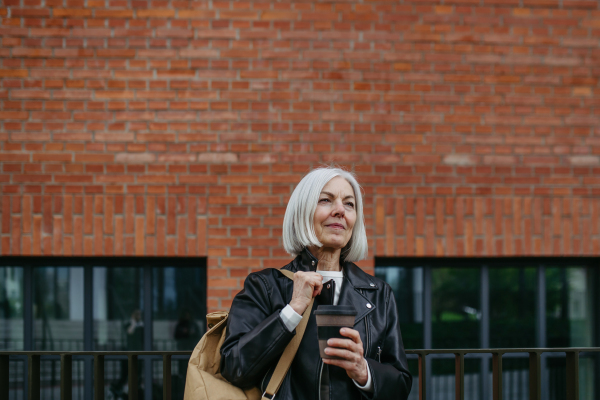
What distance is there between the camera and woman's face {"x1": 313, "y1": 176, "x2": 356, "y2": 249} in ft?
6.24

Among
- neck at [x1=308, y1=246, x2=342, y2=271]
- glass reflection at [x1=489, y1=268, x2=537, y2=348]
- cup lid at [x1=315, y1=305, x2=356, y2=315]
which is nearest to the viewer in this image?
cup lid at [x1=315, y1=305, x2=356, y2=315]

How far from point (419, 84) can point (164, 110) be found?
2.07 meters

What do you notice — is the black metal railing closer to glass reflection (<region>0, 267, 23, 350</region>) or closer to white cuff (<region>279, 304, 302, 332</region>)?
white cuff (<region>279, 304, 302, 332</region>)

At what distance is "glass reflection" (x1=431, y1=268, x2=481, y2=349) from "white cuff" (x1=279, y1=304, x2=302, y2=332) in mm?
2545

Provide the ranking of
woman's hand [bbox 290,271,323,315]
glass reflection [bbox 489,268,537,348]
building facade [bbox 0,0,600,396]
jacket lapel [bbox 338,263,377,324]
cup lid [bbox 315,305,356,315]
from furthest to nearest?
glass reflection [bbox 489,268,537,348] → building facade [bbox 0,0,600,396] → jacket lapel [bbox 338,263,377,324] → woman's hand [bbox 290,271,323,315] → cup lid [bbox 315,305,356,315]

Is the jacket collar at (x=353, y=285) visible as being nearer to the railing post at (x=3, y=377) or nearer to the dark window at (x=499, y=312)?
the railing post at (x=3, y=377)

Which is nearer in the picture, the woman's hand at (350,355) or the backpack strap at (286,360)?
the woman's hand at (350,355)

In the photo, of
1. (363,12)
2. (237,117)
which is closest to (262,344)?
(237,117)

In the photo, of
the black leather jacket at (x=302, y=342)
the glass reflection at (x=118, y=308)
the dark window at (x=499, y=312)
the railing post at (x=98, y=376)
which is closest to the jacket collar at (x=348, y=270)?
the black leather jacket at (x=302, y=342)

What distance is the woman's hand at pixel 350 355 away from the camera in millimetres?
1581

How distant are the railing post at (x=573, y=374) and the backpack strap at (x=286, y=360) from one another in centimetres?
165

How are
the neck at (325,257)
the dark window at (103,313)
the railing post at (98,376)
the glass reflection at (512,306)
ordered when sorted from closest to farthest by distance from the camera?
1. the neck at (325,257)
2. the railing post at (98,376)
3. the dark window at (103,313)
4. the glass reflection at (512,306)

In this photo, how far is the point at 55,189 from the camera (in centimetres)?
353

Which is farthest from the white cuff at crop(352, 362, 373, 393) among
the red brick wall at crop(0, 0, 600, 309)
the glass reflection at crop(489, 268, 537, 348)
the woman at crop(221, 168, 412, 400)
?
the glass reflection at crop(489, 268, 537, 348)
